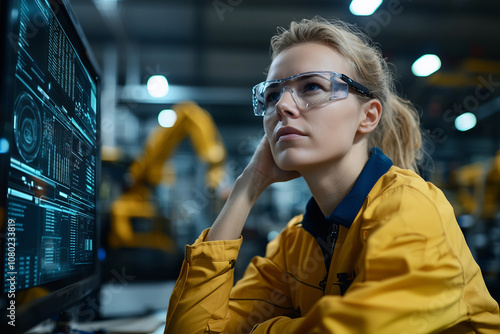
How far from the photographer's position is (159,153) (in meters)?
4.20

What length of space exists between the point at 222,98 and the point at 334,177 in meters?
6.88

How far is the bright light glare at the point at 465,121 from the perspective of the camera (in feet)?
16.3

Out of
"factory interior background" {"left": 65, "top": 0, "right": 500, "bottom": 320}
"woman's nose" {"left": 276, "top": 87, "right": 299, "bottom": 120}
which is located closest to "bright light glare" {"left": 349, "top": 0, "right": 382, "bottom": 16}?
"factory interior background" {"left": 65, "top": 0, "right": 500, "bottom": 320}

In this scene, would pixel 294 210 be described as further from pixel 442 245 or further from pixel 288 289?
pixel 442 245

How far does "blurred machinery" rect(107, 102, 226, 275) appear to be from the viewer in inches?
159

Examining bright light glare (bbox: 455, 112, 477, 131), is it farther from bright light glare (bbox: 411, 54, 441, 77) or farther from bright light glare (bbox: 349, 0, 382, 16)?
bright light glare (bbox: 349, 0, 382, 16)

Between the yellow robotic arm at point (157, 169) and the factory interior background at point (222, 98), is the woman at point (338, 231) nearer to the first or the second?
the factory interior background at point (222, 98)

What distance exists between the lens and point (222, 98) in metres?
7.88

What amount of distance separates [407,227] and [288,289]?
27.7 inches

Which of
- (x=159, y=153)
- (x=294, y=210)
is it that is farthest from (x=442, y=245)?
(x=294, y=210)

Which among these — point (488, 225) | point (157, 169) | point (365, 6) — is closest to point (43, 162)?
point (365, 6)

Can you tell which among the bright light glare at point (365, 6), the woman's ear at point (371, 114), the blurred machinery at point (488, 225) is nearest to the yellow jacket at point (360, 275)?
the woman's ear at point (371, 114)

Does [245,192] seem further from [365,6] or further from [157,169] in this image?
[157,169]

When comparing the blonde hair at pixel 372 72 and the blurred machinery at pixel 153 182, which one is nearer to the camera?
the blonde hair at pixel 372 72
